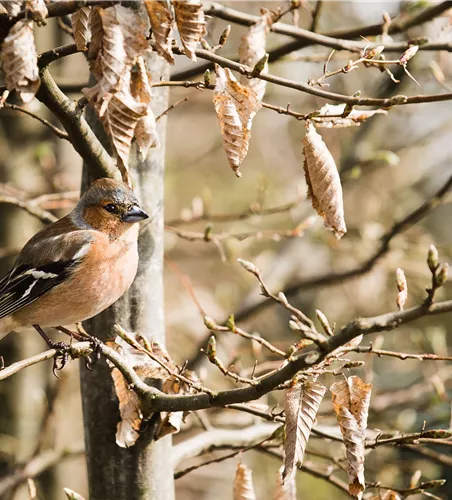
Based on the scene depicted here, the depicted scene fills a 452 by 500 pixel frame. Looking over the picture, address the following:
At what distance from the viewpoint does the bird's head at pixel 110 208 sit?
128 inches

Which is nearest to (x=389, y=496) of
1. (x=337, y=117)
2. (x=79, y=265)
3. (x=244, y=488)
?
(x=244, y=488)

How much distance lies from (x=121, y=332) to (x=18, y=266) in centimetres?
162

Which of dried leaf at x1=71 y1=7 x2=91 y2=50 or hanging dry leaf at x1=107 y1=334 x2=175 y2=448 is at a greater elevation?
dried leaf at x1=71 y1=7 x2=91 y2=50

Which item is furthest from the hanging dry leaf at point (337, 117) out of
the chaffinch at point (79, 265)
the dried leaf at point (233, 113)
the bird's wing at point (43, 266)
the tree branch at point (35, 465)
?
the tree branch at point (35, 465)

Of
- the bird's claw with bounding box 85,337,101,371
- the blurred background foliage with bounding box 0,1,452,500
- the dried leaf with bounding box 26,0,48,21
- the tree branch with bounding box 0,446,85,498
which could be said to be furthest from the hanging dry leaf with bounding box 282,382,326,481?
the tree branch with bounding box 0,446,85,498

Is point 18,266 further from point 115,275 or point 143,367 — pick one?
point 143,367

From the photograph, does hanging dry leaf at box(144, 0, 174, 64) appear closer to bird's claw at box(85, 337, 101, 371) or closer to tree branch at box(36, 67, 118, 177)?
tree branch at box(36, 67, 118, 177)

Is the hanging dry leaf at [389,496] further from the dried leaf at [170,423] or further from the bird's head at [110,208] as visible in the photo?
the bird's head at [110,208]

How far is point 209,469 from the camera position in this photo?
24.6 ft

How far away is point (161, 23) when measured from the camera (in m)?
2.06

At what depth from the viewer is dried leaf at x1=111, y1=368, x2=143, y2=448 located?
2.87 metres

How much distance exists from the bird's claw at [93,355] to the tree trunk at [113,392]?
1.3 inches

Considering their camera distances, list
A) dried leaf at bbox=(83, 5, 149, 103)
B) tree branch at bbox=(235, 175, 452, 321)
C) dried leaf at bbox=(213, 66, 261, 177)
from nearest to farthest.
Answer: dried leaf at bbox=(83, 5, 149, 103)
dried leaf at bbox=(213, 66, 261, 177)
tree branch at bbox=(235, 175, 452, 321)

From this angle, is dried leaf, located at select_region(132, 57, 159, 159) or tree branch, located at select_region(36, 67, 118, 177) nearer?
dried leaf, located at select_region(132, 57, 159, 159)
